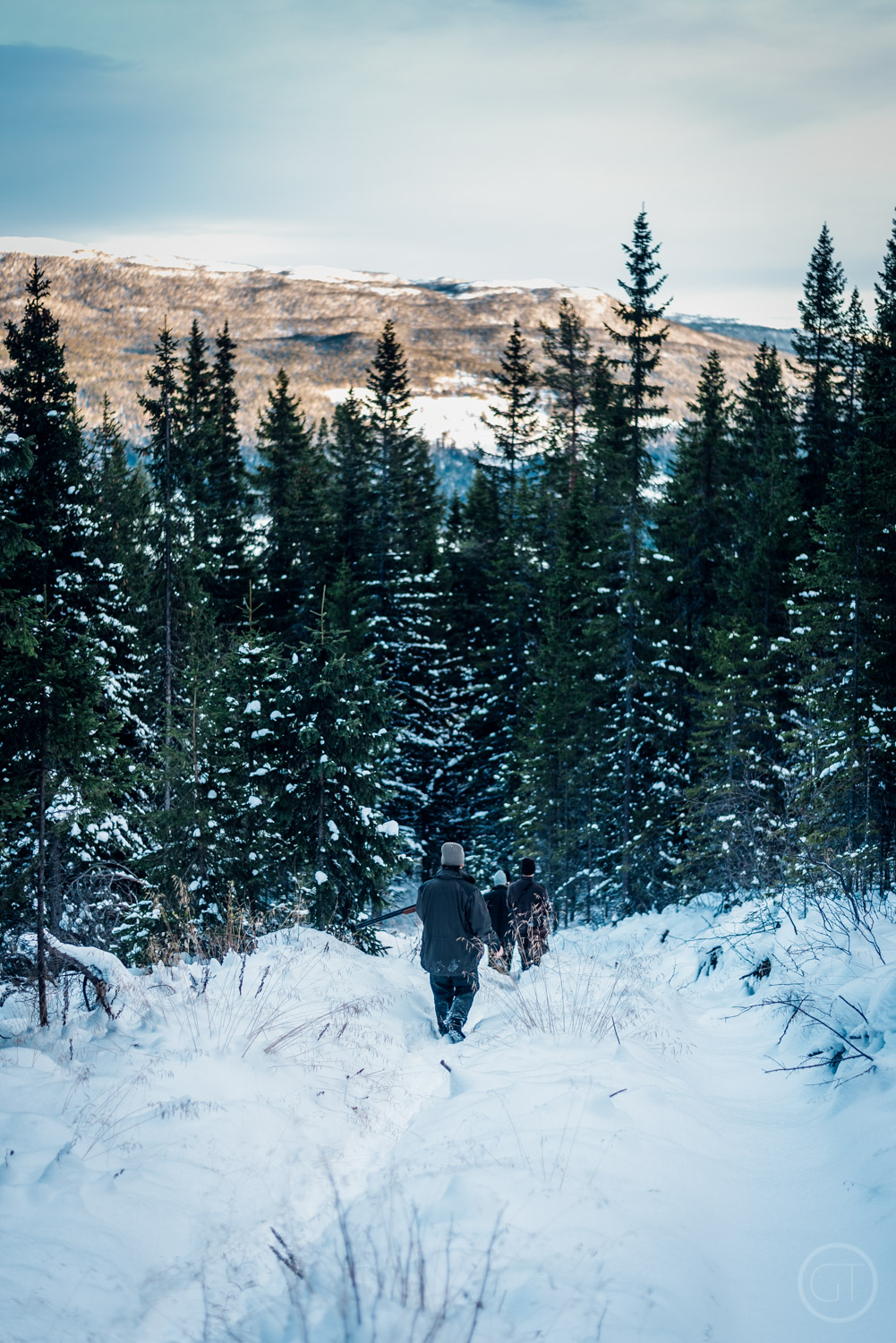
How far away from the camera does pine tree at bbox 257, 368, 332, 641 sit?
3528 centimetres

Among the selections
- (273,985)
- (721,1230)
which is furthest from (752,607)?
(721,1230)

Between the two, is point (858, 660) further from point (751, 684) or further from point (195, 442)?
point (195, 442)

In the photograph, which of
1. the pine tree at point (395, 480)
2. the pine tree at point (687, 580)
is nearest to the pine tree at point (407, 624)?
the pine tree at point (395, 480)

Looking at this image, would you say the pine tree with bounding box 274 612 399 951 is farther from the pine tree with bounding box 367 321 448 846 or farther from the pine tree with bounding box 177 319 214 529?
the pine tree with bounding box 367 321 448 846

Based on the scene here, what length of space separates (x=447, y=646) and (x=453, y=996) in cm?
2854

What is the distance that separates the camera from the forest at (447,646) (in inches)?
562

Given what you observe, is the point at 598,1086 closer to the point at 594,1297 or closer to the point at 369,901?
the point at 594,1297

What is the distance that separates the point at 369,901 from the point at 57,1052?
31.9ft

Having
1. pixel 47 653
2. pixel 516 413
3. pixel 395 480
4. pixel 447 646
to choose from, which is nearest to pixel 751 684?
pixel 447 646

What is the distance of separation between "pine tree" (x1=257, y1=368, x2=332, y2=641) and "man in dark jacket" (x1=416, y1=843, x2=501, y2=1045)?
26.7 meters

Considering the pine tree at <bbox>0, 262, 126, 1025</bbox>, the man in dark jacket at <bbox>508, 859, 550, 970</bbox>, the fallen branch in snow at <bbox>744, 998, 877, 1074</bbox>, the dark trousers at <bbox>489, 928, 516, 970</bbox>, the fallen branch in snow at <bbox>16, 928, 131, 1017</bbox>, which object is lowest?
the dark trousers at <bbox>489, 928, 516, 970</bbox>

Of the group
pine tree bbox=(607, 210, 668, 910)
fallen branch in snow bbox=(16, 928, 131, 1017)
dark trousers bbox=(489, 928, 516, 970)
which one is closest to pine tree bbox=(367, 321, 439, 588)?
pine tree bbox=(607, 210, 668, 910)

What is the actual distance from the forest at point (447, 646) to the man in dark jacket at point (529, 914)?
280 cm

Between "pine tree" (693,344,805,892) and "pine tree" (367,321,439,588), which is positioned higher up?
"pine tree" (367,321,439,588)
